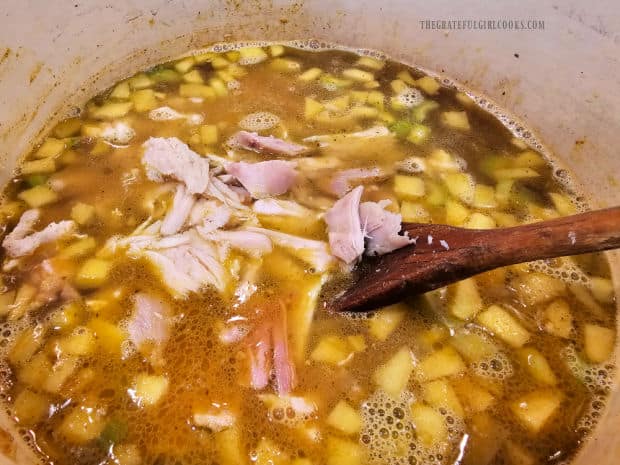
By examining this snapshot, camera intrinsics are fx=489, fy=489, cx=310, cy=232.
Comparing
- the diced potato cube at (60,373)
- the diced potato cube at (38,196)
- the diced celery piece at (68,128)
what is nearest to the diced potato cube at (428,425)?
the diced potato cube at (60,373)

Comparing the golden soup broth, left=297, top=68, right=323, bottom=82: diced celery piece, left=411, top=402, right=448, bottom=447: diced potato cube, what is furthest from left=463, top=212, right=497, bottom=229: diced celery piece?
left=297, top=68, right=323, bottom=82: diced celery piece

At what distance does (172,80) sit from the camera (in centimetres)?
255

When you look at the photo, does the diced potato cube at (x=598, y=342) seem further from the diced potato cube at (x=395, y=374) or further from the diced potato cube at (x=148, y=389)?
the diced potato cube at (x=148, y=389)

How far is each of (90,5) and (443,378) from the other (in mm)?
2271

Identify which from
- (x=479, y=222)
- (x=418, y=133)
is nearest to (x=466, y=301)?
(x=479, y=222)

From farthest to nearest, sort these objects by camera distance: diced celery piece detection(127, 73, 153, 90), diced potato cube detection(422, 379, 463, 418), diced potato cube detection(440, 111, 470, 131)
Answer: diced celery piece detection(127, 73, 153, 90), diced potato cube detection(440, 111, 470, 131), diced potato cube detection(422, 379, 463, 418)

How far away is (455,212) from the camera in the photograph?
2.05 meters

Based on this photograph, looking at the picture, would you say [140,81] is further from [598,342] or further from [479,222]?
[598,342]

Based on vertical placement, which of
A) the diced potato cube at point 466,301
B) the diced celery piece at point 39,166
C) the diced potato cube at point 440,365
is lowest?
the diced potato cube at point 440,365

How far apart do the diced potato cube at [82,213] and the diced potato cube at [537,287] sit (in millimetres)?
1666

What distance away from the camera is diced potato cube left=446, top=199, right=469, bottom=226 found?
6.63 ft

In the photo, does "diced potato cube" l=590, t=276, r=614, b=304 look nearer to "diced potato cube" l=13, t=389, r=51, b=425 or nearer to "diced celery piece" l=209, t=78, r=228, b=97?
"diced celery piece" l=209, t=78, r=228, b=97

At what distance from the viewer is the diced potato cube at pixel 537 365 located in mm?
1648

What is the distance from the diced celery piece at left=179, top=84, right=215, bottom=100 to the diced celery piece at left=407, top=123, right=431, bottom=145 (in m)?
1.00
